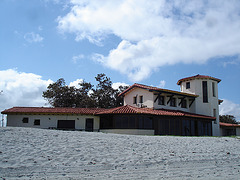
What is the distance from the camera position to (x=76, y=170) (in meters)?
8.62

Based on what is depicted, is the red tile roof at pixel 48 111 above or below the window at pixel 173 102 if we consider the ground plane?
below

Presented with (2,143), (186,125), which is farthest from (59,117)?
(2,143)

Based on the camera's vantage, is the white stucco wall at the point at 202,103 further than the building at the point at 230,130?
No

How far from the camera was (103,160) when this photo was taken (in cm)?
1008

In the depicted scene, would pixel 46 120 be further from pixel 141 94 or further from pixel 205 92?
pixel 205 92

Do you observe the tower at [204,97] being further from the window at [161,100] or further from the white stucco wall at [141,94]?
the white stucco wall at [141,94]

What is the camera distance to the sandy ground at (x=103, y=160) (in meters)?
8.36

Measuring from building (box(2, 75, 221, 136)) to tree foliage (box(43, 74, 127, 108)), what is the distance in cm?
754

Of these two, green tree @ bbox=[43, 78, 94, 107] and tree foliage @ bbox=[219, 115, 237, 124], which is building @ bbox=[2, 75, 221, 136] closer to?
green tree @ bbox=[43, 78, 94, 107]

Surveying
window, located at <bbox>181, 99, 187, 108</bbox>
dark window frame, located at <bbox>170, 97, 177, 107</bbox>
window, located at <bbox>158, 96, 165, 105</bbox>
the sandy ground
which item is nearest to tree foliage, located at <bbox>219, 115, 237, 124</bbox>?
window, located at <bbox>181, 99, 187, 108</bbox>

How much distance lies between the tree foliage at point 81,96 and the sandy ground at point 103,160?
2611 cm

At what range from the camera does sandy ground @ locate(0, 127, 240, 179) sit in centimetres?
836

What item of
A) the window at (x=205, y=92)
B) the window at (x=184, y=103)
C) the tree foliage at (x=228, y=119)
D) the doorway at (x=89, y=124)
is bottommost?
the doorway at (x=89, y=124)

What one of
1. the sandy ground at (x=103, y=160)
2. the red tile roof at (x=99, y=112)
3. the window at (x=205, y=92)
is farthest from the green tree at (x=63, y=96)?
the sandy ground at (x=103, y=160)
